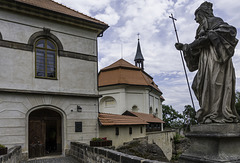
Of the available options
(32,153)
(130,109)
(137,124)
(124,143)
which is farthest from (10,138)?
(130,109)

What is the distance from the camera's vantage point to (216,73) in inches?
154

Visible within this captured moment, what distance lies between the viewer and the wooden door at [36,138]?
38.2 ft

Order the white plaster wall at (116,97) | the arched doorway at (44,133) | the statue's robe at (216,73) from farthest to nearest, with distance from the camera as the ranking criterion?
the white plaster wall at (116,97) → the arched doorway at (44,133) → the statue's robe at (216,73)

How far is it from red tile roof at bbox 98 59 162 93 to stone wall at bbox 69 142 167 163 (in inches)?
704

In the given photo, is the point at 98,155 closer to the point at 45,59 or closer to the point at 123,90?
the point at 45,59

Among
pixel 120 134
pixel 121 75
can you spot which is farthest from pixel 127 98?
pixel 120 134

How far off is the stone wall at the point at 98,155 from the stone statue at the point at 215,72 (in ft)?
5.48

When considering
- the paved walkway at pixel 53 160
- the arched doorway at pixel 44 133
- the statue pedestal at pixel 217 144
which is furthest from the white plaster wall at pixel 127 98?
the statue pedestal at pixel 217 144

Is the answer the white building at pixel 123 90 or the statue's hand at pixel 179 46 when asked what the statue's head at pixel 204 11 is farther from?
the white building at pixel 123 90

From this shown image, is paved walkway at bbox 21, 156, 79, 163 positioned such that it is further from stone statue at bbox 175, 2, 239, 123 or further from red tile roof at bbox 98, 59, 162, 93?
red tile roof at bbox 98, 59, 162, 93

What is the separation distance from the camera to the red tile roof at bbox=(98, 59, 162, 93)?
29342 mm

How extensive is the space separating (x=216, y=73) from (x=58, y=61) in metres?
10.1

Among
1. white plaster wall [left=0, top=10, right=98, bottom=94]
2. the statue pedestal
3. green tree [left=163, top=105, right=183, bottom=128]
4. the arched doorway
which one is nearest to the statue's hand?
the statue pedestal

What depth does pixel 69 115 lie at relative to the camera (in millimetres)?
12594
